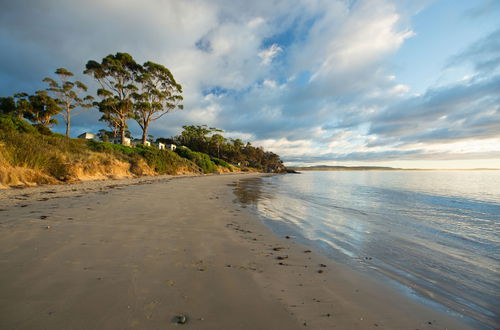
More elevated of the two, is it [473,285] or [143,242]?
[143,242]

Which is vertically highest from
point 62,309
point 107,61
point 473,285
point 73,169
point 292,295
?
point 107,61

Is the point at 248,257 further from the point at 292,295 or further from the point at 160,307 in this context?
the point at 160,307

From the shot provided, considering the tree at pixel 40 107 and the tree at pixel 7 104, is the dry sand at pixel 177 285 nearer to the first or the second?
the tree at pixel 40 107

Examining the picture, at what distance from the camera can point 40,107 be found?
34062 millimetres

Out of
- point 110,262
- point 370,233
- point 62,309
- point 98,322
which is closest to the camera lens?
point 98,322

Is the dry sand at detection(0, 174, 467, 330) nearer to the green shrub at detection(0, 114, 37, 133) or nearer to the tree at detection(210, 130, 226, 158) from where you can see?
the green shrub at detection(0, 114, 37, 133)

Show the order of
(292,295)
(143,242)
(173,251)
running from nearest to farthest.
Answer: (292,295), (173,251), (143,242)

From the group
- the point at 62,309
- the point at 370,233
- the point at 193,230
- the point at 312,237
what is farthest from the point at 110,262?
the point at 370,233

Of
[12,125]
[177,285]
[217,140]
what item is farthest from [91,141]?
[217,140]

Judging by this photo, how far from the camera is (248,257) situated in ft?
10.7

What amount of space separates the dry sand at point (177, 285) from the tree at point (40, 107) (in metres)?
42.6

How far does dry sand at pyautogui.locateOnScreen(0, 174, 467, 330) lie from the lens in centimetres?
176

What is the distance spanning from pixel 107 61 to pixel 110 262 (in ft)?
118

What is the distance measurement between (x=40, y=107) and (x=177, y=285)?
48.2 metres
